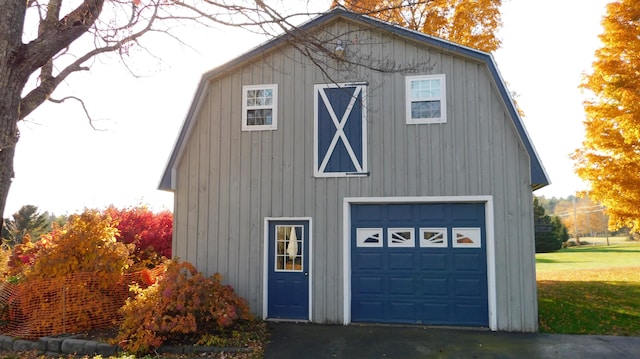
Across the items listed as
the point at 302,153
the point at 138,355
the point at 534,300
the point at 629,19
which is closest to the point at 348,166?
the point at 302,153

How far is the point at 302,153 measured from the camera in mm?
9133

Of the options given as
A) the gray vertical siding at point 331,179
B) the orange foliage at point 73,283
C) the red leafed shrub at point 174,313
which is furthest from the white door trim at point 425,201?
the orange foliage at point 73,283

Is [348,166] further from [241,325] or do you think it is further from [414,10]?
[414,10]

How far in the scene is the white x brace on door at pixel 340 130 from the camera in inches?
353

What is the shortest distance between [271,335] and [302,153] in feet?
11.7

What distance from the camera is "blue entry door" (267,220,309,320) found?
29.1ft

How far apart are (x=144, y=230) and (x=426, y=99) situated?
25.9ft

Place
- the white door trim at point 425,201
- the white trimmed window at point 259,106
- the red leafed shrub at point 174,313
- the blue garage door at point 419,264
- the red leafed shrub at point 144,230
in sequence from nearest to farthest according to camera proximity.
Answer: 1. the red leafed shrub at point 174,313
2. the white door trim at point 425,201
3. the blue garage door at point 419,264
4. the white trimmed window at point 259,106
5. the red leafed shrub at point 144,230

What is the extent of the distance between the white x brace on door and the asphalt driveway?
10.0 feet

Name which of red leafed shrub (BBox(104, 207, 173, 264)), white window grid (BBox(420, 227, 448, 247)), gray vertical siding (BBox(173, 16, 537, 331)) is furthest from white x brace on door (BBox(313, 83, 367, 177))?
red leafed shrub (BBox(104, 207, 173, 264))

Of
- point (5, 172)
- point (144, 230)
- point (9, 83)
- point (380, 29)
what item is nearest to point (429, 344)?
point (380, 29)

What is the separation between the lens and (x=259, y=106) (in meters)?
9.47

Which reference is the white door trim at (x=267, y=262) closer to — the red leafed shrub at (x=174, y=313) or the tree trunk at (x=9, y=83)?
the red leafed shrub at (x=174, y=313)

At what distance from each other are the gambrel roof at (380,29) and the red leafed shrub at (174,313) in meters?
2.49
